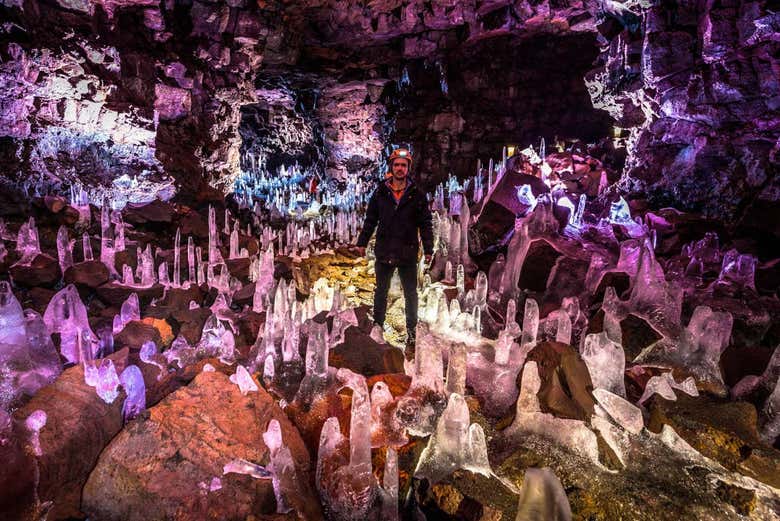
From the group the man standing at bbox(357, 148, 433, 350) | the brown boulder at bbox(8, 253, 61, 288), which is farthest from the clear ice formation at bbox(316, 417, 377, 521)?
the brown boulder at bbox(8, 253, 61, 288)

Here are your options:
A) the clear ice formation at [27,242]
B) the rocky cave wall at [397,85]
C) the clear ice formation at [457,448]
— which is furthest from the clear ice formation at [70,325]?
the rocky cave wall at [397,85]

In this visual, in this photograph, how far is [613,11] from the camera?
432 inches

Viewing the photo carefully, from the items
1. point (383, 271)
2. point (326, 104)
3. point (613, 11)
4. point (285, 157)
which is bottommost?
point (383, 271)

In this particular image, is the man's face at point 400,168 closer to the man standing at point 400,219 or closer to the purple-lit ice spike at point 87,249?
the man standing at point 400,219

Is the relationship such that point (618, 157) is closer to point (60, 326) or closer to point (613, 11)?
point (613, 11)

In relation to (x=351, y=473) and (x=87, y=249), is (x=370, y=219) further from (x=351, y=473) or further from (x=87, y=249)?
(x=87, y=249)

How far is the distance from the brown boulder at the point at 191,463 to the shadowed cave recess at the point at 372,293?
12 millimetres

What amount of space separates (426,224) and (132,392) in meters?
2.91

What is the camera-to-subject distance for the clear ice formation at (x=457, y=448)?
6.81 feet

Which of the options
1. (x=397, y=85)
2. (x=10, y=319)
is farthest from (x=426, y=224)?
(x=397, y=85)

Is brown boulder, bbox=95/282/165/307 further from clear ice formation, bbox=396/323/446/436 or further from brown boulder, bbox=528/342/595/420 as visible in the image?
brown boulder, bbox=528/342/595/420

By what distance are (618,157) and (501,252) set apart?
11.4 metres

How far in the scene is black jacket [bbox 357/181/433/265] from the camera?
4.21 metres

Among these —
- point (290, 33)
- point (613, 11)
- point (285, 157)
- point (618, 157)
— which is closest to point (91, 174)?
point (290, 33)
